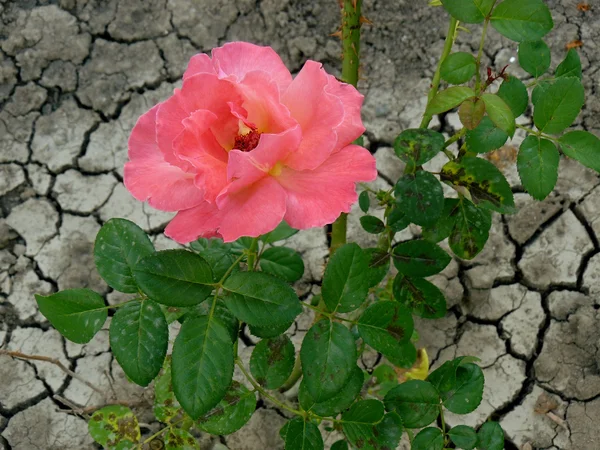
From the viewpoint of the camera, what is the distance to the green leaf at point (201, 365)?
101cm

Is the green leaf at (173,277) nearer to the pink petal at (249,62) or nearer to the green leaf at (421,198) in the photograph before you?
the pink petal at (249,62)

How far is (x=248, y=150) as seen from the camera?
973 mm

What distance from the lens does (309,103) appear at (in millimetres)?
953

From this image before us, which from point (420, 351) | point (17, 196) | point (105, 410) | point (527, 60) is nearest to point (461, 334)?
point (420, 351)

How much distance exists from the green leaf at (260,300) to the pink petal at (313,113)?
0.23 m

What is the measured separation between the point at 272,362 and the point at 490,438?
51cm

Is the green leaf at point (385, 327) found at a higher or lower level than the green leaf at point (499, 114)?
lower

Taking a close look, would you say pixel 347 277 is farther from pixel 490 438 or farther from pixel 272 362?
pixel 490 438

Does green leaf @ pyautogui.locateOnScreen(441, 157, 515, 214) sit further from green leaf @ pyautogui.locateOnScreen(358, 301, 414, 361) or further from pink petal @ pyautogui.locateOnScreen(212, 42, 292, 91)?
pink petal @ pyautogui.locateOnScreen(212, 42, 292, 91)

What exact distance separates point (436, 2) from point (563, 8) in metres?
1.58

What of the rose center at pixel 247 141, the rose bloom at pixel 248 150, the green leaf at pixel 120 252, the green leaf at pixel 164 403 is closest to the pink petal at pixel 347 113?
the rose bloom at pixel 248 150

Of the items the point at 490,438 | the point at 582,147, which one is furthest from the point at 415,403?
the point at 582,147

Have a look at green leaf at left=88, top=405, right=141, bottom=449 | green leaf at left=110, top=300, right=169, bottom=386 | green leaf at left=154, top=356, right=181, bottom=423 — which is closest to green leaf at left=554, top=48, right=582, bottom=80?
green leaf at left=110, top=300, right=169, bottom=386

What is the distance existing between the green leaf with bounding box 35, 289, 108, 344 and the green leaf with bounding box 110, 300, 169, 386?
67mm
